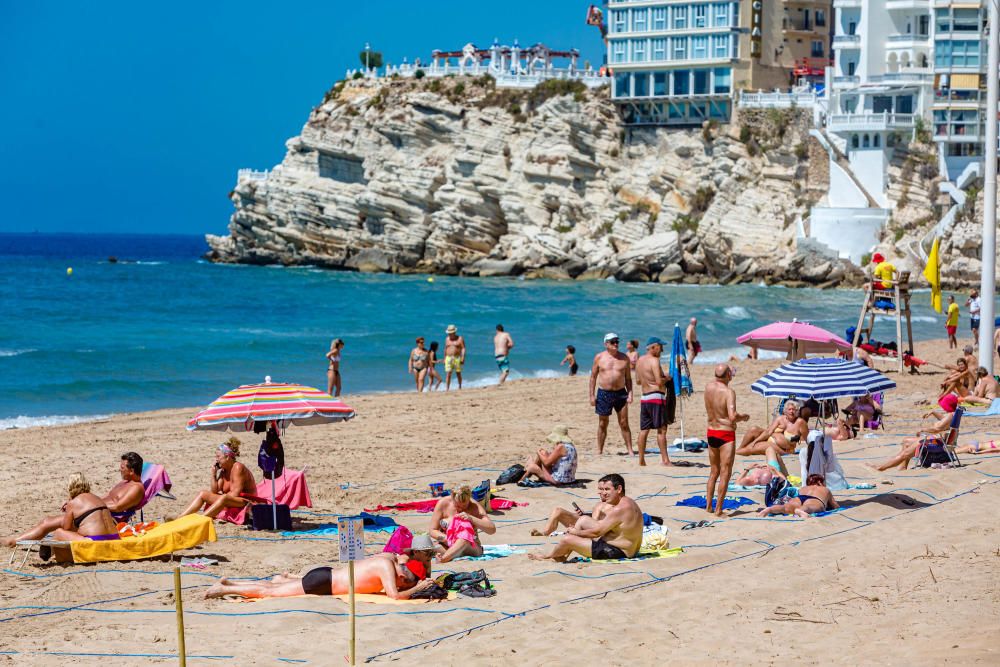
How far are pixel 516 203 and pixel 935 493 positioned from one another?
52074mm

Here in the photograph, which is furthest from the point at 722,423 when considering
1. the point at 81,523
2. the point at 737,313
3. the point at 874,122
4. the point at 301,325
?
the point at 874,122

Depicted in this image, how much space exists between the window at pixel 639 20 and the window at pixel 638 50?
23.2 inches

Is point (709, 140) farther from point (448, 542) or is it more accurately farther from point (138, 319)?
point (448, 542)

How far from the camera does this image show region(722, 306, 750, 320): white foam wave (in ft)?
133

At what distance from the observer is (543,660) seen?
7.32 meters

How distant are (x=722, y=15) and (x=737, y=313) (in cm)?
2437

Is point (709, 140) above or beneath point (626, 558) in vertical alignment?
above

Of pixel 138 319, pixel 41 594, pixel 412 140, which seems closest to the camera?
pixel 41 594

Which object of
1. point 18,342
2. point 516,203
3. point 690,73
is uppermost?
point 690,73

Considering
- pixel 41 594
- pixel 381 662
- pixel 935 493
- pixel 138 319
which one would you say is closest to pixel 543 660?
pixel 381 662

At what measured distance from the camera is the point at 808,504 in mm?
11039

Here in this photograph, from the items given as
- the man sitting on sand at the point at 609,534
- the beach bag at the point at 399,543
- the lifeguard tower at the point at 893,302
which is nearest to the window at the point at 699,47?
the lifeguard tower at the point at 893,302

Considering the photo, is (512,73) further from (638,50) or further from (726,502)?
(726,502)

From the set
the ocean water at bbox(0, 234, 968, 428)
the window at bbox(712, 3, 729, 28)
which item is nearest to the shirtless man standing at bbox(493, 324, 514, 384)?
the ocean water at bbox(0, 234, 968, 428)
